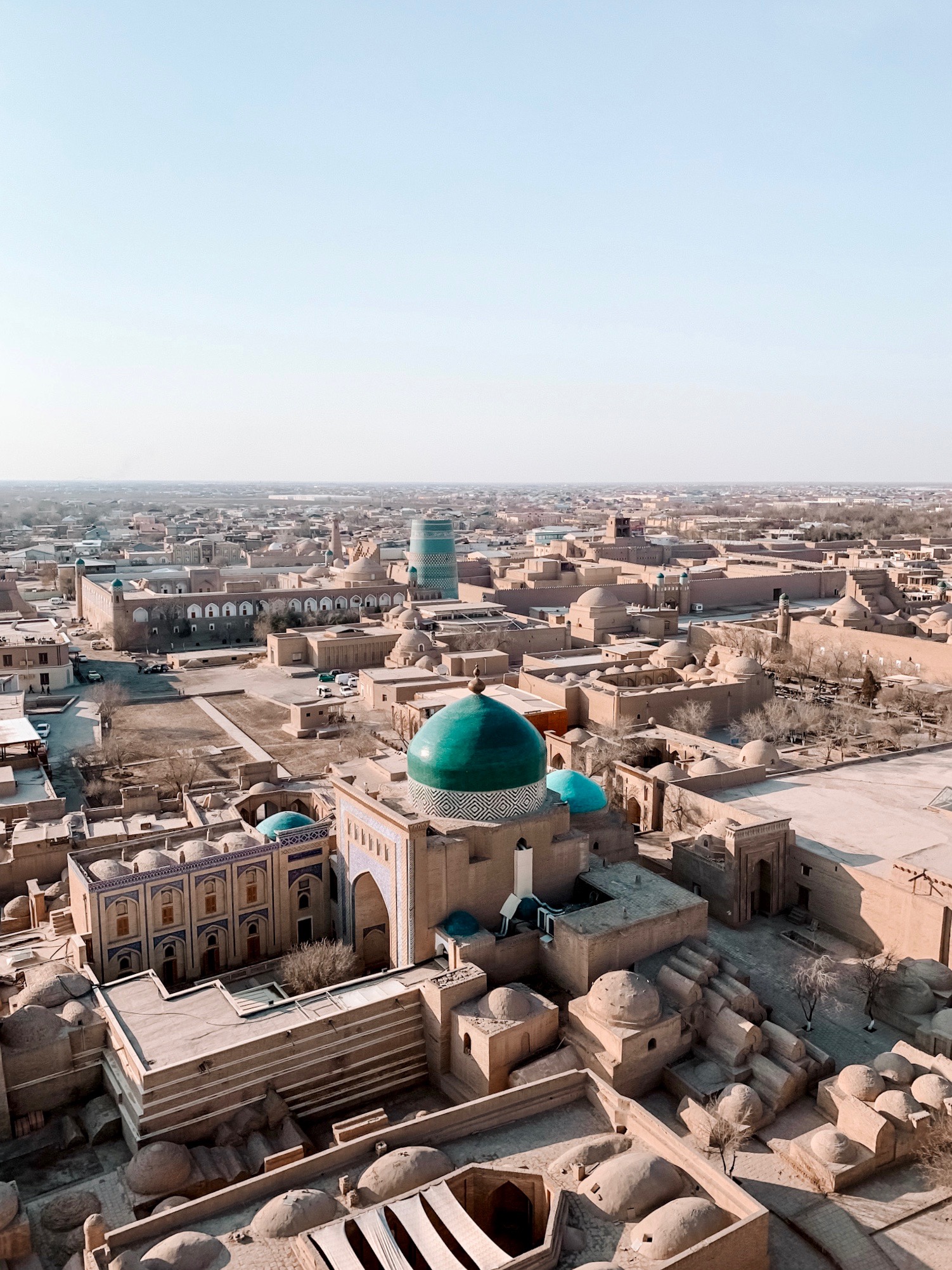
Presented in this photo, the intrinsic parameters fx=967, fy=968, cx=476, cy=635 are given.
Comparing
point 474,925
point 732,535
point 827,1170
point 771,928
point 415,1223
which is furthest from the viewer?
point 732,535

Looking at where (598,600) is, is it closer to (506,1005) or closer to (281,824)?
(281,824)

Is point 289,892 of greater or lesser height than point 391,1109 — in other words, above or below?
above

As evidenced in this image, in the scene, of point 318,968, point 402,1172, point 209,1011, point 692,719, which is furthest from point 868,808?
point 209,1011

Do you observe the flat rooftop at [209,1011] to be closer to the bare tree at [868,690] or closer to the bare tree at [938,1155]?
the bare tree at [938,1155]

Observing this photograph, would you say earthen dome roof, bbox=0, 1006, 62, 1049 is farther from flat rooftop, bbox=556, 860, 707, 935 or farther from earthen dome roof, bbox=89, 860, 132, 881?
flat rooftop, bbox=556, 860, 707, 935

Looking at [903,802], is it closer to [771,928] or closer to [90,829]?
[771,928]

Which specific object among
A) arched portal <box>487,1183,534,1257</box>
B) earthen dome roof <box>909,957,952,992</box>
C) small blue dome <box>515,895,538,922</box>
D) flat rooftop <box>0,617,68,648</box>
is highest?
flat rooftop <box>0,617,68,648</box>

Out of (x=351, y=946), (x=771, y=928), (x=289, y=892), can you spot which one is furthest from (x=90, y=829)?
(x=771, y=928)

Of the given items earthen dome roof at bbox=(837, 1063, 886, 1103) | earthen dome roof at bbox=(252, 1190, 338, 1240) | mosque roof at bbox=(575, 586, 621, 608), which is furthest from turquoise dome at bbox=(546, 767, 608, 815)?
mosque roof at bbox=(575, 586, 621, 608)
